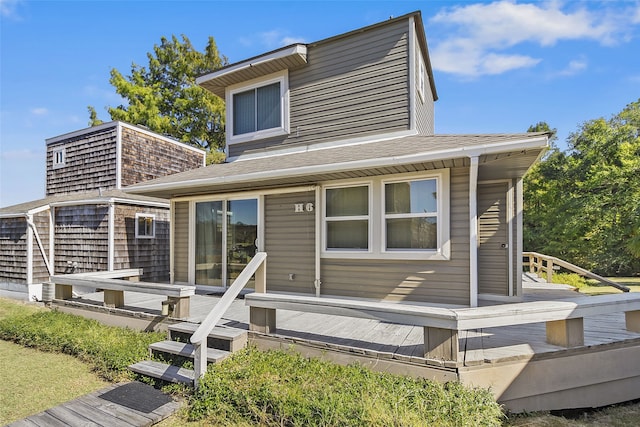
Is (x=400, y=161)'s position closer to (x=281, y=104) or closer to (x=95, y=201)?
(x=281, y=104)

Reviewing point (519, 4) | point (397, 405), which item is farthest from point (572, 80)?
point (397, 405)

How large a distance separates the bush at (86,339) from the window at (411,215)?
3920mm

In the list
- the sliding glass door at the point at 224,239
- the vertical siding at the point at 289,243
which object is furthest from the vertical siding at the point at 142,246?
the vertical siding at the point at 289,243

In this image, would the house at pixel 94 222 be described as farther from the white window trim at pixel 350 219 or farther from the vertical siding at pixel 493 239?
the vertical siding at pixel 493 239

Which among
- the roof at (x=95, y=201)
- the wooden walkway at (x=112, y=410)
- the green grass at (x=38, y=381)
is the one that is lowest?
A: the green grass at (x=38, y=381)

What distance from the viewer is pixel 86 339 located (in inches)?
183

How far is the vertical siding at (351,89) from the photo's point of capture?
6.44 meters

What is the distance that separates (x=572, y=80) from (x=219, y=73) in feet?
46.7

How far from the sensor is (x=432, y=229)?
511cm

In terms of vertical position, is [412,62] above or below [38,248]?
above

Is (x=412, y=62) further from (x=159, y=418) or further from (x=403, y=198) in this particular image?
(x=159, y=418)

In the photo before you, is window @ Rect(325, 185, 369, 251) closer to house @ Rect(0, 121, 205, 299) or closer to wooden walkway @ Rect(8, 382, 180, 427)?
wooden walkway @ Rect(8, 382, 180, 427)

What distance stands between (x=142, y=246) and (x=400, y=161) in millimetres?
8576

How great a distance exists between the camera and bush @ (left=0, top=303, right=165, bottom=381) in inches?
161
